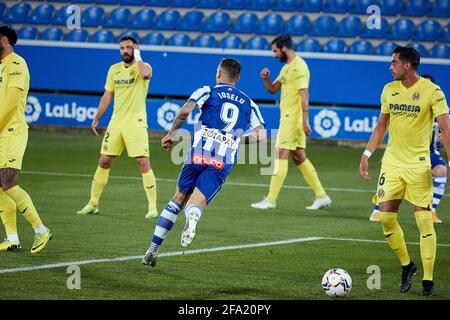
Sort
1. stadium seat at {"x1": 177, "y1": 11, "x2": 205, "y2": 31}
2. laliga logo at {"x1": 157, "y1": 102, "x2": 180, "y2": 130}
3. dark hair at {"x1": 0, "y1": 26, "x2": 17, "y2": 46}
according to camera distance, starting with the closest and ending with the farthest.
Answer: dark hair at {"x1": 0, "y1": 26, "x2": 17, "y2": 46} → laliga logo at {"x1": 157, "y1": 102, "x2": 180, "y2": 130} → stadium seat at {"x1": 177, "y1": 11, "x2": 205, "y2": 31}

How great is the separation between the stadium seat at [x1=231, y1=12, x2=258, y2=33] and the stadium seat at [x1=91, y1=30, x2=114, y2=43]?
131 inches

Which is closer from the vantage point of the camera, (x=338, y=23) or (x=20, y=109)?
(x=20, y=109)

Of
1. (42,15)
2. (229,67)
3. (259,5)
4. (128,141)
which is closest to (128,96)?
(128,141)

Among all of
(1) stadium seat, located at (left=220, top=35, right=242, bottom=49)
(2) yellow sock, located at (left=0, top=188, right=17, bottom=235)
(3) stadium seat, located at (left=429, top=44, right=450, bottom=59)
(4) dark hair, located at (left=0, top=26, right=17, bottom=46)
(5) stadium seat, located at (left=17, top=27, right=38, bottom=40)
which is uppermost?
(5) stadium seat, located at (left=17, top=27, right=38, bottom=40)

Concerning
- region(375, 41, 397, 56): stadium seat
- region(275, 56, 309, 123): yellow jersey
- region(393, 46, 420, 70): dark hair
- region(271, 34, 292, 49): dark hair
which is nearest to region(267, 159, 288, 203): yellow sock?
region(275, 56, 309, 123): yellow jersey

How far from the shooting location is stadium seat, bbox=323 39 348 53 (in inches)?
997

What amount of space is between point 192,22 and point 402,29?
571 centimetres

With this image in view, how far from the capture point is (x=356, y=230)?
12.7 meters

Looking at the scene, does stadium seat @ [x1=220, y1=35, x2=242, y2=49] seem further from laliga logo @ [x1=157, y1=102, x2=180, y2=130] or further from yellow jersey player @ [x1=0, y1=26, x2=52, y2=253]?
yellow jersey player @ [x1=0, y1=26, x2=52, y2=253]

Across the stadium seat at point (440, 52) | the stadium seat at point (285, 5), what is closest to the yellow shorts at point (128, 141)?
the stadium seat at point (440, 52)

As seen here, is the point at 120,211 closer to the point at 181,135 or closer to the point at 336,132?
the point at 181,135

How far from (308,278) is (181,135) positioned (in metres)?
13.7
